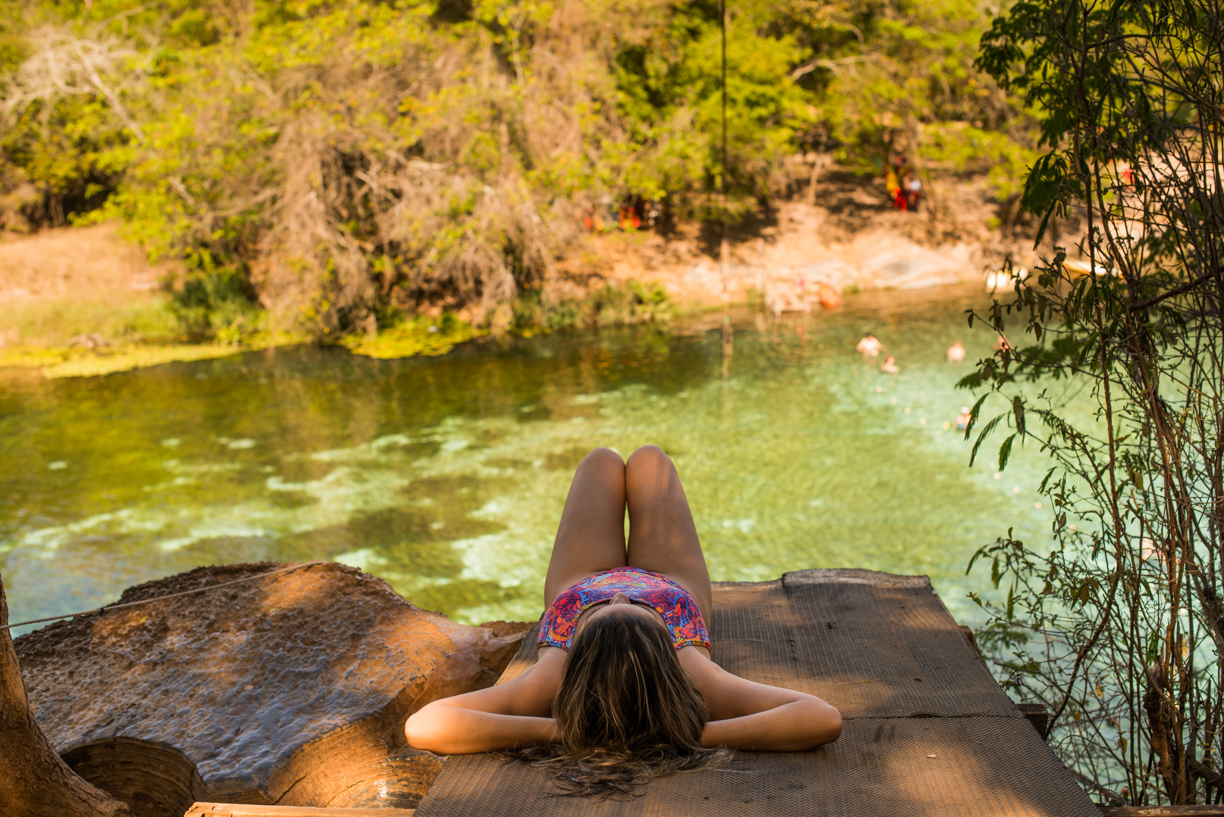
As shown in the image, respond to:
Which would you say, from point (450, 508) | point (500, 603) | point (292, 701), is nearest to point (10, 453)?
point (450, 508)

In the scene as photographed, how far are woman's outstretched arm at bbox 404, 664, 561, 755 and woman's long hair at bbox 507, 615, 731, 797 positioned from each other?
0.04 m

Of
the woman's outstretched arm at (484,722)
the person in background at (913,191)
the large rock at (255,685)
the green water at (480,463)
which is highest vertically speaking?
the person in background at (913,191)

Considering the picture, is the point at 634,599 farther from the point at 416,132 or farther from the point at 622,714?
the point at 416,132

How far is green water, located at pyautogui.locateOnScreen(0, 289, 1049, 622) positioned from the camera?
18.6 ft

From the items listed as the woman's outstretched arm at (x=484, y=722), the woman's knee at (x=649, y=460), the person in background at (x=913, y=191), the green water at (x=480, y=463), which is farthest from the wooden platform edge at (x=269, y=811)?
the person in background at (x=913, y=191)

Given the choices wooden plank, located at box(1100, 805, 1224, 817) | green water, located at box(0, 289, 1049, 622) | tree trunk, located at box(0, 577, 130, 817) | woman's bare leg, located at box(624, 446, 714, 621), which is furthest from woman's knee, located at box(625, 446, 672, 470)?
green water, located at box(0, 289, 1049, 622)

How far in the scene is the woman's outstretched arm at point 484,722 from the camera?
1821mm

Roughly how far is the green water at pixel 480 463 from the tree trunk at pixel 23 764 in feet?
10.5

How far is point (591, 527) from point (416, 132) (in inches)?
403

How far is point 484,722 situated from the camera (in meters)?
1.84

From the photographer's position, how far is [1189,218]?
184 cm

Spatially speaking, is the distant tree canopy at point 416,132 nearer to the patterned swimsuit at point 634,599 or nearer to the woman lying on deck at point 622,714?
the patterned swimsuit at point 634,599

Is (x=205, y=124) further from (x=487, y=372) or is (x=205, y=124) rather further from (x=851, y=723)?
(x=851, y=723)

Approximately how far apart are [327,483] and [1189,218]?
664cm
